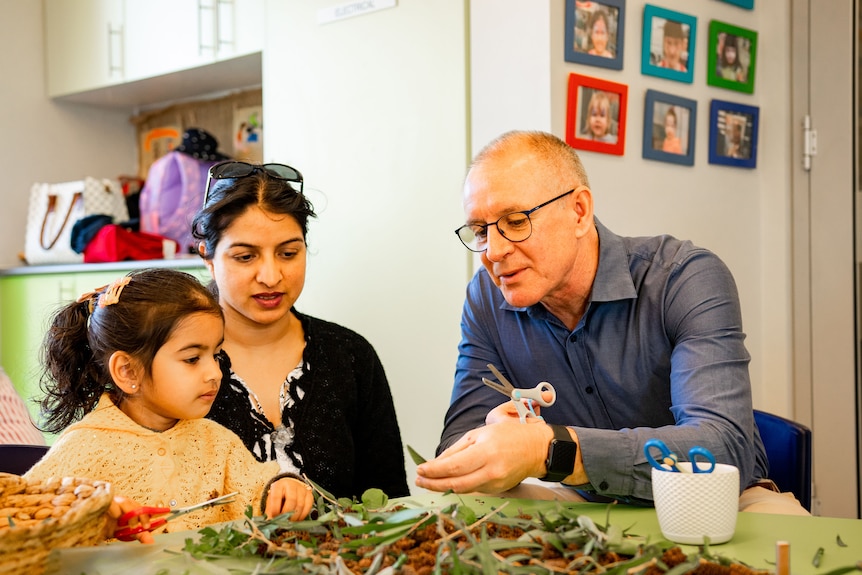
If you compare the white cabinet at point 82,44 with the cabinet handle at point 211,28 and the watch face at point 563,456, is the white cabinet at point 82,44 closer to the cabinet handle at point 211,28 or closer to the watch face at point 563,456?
the cabinet handle at point 211,28

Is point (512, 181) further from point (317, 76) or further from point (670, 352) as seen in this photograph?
point (317, 76)

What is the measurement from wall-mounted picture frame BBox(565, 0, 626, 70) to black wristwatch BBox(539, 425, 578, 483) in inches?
55.6

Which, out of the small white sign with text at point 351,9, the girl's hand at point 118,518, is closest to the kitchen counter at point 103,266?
the small white sign with text at point 351,9

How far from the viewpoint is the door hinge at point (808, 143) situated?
284cm

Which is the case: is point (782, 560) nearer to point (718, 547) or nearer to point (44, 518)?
point (718, 547)

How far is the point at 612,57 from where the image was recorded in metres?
2.49

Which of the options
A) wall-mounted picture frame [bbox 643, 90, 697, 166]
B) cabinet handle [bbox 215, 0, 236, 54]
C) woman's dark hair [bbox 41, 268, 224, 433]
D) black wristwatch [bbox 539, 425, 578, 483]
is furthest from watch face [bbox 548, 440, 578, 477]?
cabinet handle [bbox 215, 0, 236, 54]

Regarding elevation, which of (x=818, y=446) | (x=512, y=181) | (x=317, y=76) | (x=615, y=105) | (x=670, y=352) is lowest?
(x=818, y=446)

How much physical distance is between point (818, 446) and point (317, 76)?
2042 millimetres

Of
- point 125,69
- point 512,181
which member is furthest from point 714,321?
point 125,69

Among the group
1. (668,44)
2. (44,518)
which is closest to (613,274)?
(44,518)

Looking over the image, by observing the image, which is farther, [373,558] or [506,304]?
[506,304]

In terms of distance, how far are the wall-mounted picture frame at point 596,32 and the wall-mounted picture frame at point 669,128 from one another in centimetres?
17

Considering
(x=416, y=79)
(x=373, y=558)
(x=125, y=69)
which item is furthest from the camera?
(x=125, y=69)
